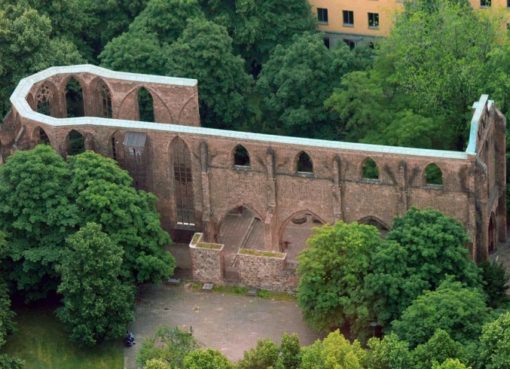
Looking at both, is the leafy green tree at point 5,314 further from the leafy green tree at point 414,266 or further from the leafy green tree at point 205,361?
the leafy green tree at point 414,266

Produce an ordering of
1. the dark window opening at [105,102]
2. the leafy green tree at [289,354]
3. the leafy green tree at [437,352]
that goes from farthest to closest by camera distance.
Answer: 1. the dark window opening at [105,102]
2. the leafy green tree at [289,354]
3. the leafy green tree at [437,352]

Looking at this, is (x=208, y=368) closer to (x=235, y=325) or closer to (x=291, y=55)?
(x=235, y=325)

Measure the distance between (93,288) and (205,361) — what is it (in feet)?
39.9

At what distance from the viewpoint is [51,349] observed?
10050 cm

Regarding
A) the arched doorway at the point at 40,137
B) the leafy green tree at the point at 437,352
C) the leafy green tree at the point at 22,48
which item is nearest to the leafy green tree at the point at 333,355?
the leafy green tree at the point at 437,352

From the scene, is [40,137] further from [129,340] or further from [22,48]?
[129,340]

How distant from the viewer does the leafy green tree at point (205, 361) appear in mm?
88438

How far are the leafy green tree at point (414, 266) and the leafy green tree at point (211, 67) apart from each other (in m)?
25.6

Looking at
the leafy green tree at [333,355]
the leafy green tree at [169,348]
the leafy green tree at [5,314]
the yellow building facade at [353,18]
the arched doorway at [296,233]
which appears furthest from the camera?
the yellow building facade at [353,18]

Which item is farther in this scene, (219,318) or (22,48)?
(22,48)

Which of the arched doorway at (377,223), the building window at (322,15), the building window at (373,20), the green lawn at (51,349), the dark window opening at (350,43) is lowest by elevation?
the green lawn at (51,349)

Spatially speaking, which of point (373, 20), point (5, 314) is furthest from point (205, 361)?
point (373, 20)

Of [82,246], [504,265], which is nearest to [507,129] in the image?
[504,265]

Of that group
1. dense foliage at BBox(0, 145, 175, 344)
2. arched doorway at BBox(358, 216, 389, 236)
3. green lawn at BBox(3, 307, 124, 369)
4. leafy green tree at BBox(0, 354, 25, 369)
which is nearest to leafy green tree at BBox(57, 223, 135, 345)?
dense foliage at BBox(0, 145, 175, 344)
